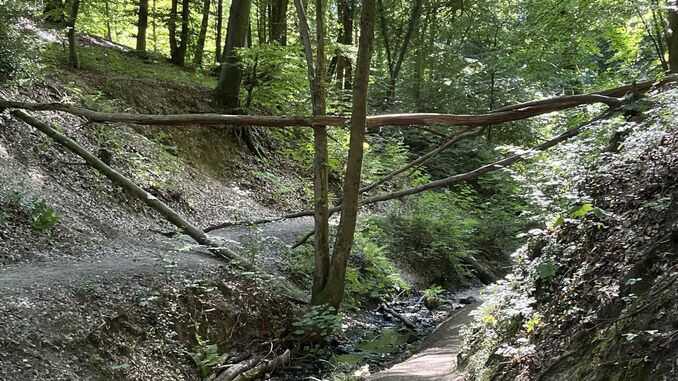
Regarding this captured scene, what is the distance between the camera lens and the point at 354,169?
9375mm

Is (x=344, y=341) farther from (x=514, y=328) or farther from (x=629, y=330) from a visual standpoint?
(x=629, y=330)

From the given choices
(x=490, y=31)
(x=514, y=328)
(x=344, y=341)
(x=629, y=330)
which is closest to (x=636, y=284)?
(x=629, y=330)

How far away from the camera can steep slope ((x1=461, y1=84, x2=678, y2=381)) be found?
3.61 metres

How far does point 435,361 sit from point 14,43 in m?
9.51

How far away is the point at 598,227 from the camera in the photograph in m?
5.05

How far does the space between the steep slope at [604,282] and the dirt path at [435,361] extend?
1.57 feet

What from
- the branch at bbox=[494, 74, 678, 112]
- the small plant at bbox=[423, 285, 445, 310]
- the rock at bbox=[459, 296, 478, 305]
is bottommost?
the rock at bbox=[459, 296, 478, 305]

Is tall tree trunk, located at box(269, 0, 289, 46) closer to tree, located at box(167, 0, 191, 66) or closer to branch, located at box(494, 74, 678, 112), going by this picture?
tree, located at box(167, 0, 191, 66)

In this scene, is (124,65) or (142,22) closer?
(124,65)

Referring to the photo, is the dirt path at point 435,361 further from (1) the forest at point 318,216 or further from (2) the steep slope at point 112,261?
(2) the steep slope at point 112,261

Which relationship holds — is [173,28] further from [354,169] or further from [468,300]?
[468,300]

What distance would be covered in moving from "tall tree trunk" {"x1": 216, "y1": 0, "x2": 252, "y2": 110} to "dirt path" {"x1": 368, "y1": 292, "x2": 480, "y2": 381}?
9.66 metres

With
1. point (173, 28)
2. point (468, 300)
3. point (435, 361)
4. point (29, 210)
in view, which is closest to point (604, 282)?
point (435, 361)

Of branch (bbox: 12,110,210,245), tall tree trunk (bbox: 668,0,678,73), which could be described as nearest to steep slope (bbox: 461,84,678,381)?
tall tree trunk (bbox: 668,0,678,73)
